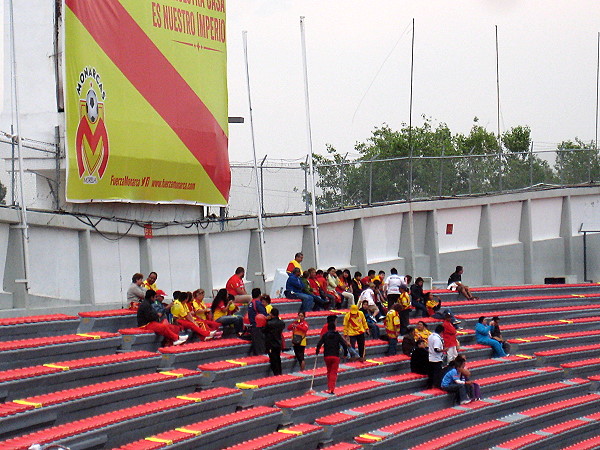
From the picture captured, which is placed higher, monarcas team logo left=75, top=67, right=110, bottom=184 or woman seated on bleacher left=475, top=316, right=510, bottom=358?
monarcas team logo left=75, top=67, right=110, bottom=184

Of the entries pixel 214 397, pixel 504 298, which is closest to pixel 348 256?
pixel 504 298

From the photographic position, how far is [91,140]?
18047 millimetres

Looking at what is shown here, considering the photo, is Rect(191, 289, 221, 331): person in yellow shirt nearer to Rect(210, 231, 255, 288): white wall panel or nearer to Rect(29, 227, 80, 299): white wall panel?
Rect(29, 227, 80, 299): white wall panel

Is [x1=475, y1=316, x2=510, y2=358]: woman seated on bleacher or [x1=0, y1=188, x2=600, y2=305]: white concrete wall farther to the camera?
[x1=475, y1=316, x2=510, y2=358]: woman seated on bleacher

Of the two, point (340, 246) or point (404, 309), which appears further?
point (340, 246)

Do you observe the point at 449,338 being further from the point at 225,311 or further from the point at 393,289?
the point at 225,311

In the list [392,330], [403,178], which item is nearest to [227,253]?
[392,330]

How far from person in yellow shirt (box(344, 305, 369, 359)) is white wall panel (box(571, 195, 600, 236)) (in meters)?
16.2

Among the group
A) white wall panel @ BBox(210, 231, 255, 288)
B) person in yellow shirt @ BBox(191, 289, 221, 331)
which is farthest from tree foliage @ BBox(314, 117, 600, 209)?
person in yellow shirt @ BBox(191, 289, 221, 331)

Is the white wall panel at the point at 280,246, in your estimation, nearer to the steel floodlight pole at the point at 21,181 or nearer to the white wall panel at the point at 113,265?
the white wall panel at the point at 113,265

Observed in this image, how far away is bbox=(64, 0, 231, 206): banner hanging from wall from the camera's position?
18.0 metres

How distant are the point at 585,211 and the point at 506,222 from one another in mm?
3314

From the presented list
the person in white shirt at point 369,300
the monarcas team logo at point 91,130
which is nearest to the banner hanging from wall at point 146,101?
the monarcas team logo at point 91,130

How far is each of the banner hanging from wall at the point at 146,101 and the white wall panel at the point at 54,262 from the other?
748mm
